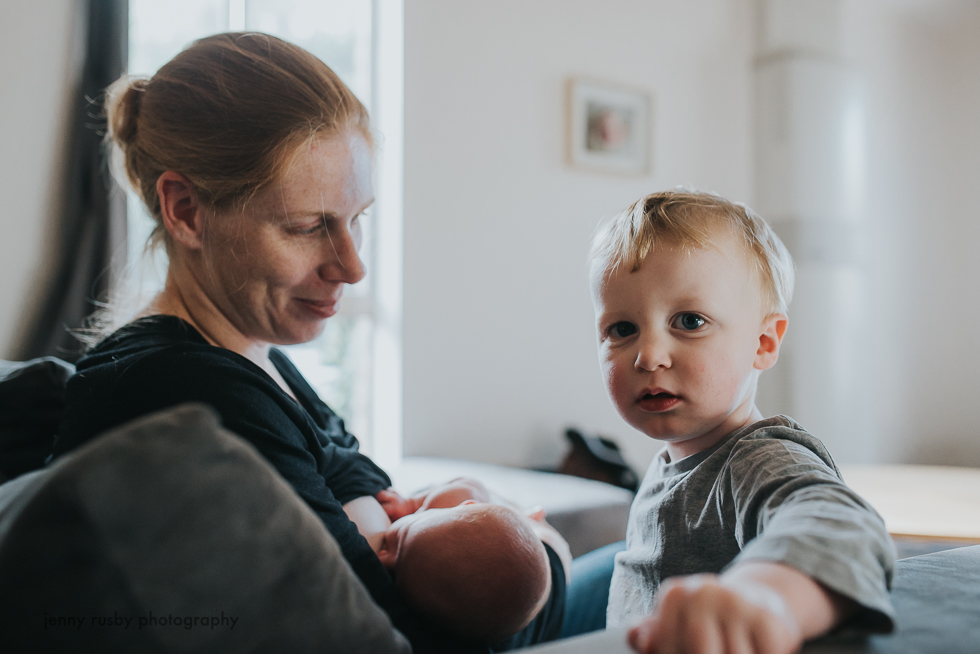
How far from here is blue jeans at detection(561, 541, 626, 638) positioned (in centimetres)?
122

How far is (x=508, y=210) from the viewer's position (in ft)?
11.5

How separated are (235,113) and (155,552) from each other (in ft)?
2.42

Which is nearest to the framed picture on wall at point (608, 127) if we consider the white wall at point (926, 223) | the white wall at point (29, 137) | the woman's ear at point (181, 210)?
the white wall at point (926, 223)

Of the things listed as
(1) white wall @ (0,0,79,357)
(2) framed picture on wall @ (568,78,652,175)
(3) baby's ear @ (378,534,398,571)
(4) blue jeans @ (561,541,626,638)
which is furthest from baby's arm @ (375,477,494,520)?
(2) framed picture on wall @ (568,78,652,175)

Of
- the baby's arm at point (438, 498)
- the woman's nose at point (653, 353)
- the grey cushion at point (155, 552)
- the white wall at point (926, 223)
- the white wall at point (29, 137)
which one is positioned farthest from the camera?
the white wall at point (926, 223)

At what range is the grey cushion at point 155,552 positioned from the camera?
419mm

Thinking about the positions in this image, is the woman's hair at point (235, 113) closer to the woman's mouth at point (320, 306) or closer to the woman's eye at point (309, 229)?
the woman's eye at point (309, 229)

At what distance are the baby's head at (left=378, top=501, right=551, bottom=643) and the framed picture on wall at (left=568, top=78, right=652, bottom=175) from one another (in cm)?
303

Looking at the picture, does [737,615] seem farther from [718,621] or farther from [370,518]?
[370,518]

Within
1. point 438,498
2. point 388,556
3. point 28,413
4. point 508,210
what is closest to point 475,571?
point 388,556

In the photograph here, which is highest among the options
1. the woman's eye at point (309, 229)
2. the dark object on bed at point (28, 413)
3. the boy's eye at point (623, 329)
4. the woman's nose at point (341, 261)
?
the woman's eye at point (309, 229)

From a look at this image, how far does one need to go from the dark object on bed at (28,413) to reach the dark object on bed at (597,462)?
2310 mm

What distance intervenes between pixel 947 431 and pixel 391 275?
389 centimetres

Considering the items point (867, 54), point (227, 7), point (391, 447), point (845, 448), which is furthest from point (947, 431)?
point (227, 7)
